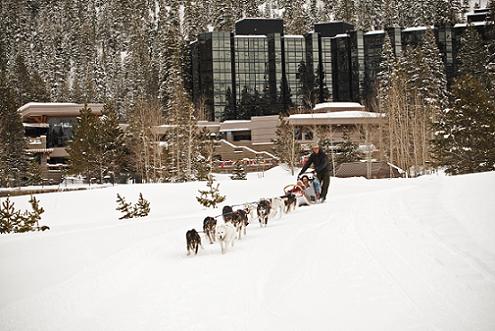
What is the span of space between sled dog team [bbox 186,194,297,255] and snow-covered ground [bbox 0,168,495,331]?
23 cm

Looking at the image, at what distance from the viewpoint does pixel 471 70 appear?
63219 mm

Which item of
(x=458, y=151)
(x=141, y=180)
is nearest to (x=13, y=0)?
(x=141, y=180)

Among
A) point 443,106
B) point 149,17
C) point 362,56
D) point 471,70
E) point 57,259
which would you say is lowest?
point 57,259

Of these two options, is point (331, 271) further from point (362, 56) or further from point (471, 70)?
point (362, 56)

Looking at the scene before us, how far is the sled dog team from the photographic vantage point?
848 cm

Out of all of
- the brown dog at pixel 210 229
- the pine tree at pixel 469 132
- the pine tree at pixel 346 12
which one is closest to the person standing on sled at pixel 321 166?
the brown dog at pixel 210 229

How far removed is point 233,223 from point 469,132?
2315cm

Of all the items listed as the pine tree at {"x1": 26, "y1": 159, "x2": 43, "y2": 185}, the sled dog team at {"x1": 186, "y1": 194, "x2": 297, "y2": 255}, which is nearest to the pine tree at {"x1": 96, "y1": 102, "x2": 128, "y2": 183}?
the pine tree at {"x1": 26, "y1": 159, "x2": 43, "y2": 185}

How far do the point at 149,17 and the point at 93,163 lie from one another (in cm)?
8699

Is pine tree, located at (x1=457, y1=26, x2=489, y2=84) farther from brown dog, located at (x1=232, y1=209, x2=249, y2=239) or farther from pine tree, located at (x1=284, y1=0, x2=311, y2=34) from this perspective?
brown dog, located at (x1=232, y1=209, x2=249, y2=239)

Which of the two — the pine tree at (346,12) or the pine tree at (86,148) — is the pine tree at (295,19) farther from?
the pine tree at (86,148)

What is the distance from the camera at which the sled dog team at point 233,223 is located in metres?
8.48

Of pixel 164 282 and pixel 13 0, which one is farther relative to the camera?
pixel 13 0

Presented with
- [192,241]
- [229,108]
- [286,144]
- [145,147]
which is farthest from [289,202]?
[229,108]
